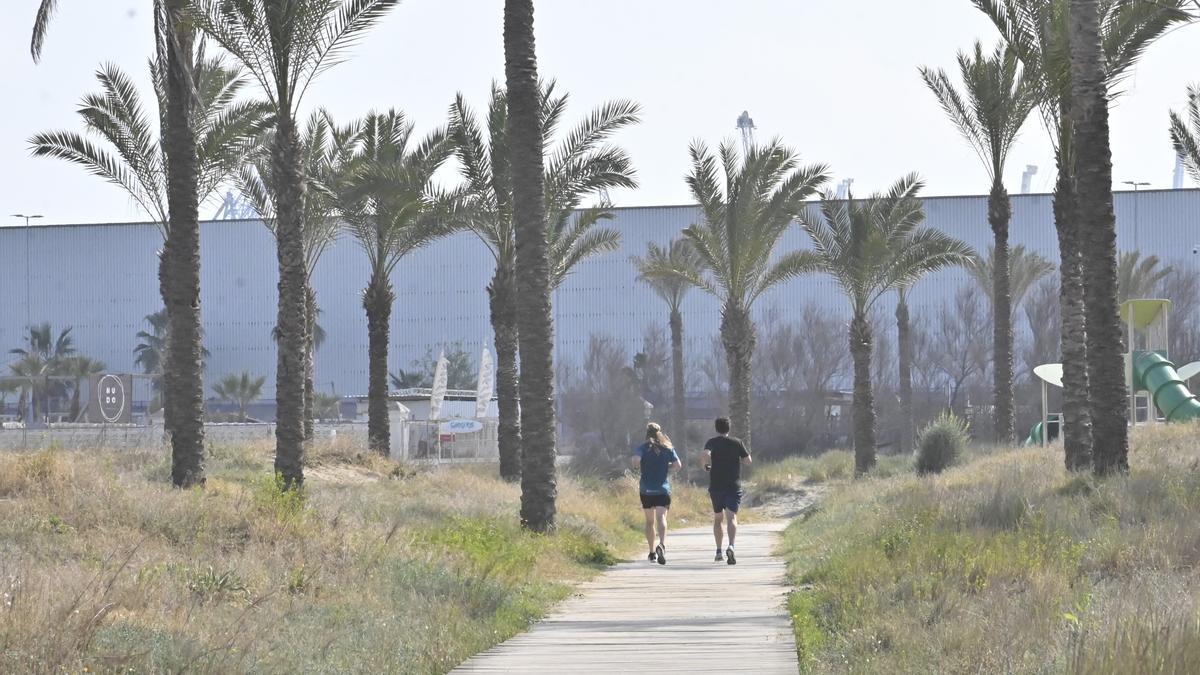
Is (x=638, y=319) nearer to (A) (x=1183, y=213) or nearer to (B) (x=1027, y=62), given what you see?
(A) (x=1183, y=213)

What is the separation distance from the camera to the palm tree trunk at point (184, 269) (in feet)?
68.8

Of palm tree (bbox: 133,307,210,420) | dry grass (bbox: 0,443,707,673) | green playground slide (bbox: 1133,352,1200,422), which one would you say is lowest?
dry grass (bbox: 0,443,707,673)

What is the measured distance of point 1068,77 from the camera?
73.5ft

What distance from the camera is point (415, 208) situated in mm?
33094

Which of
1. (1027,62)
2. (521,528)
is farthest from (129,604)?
(1027,62)

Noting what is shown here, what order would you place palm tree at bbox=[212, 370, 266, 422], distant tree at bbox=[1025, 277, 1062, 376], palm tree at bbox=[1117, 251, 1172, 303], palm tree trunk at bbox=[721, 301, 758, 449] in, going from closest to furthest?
palm tree trunk at bbox=[721, 301, 758, 449]
palm tree at bbox=[1117, 251, 1172, 303]
distant tree at bbox=[1025, 277, 1062, 376]
palm tree at bbox=[212, 370, 266, 422]

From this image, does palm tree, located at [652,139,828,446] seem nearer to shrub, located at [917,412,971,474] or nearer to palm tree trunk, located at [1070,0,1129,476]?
shrub, located at [917,412,971,474]

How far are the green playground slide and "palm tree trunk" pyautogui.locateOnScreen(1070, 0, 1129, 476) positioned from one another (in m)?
16.8

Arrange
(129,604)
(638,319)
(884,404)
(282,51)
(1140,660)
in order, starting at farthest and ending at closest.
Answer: (638,319), (884,404), (282,51), (129,604), (1140,660)

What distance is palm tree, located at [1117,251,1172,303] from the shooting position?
189ft

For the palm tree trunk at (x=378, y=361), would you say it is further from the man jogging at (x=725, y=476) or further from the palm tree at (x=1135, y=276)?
the palm tree at (x=1135, y=276)

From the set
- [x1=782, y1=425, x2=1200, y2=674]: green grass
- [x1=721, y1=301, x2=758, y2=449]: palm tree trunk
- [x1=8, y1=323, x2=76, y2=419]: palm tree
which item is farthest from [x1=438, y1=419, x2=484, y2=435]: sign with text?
[x1=8, y1=323, x2=76, y2=419]: palm tree

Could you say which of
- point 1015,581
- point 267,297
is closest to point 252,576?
point 1015,581

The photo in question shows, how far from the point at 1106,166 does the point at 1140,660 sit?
12635 mm
